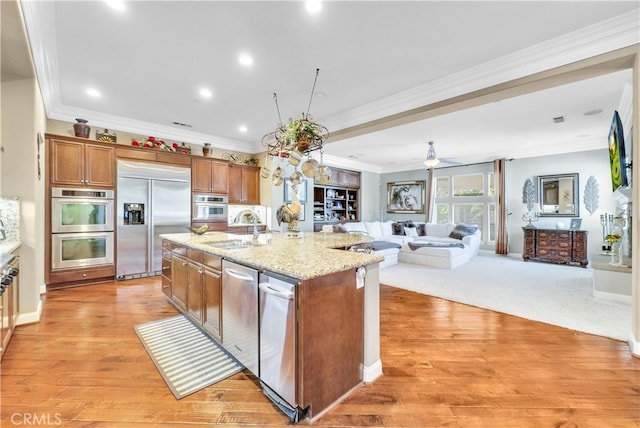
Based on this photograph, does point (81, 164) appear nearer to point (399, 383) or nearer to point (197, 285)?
point (197, 285)

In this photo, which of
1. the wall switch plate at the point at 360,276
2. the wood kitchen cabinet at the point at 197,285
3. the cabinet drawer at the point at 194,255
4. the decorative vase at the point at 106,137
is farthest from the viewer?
the decorative vase at the point at 106,137

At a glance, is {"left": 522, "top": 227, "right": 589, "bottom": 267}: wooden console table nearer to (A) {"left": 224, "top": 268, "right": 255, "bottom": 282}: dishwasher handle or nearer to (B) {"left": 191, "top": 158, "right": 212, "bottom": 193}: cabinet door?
(A) {"left": 224, "top": 268, "right": 255, "bottom": 282}: dishwasher handle

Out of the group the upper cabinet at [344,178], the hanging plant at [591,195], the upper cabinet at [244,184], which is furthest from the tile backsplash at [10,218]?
the hanging plant at [591,195]

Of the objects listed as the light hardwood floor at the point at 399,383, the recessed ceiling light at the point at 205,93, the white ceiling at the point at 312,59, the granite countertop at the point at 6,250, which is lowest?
the light hardwood floor at the point at 399,383

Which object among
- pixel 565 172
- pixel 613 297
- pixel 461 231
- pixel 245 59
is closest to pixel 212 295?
pixel 245 59

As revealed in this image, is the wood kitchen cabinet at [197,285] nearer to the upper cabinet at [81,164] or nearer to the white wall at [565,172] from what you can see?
the upper cabinet at [81,164]

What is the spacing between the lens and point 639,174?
2.27 meters

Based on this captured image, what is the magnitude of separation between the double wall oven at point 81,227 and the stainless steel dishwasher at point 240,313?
3490mm

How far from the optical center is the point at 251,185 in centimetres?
637

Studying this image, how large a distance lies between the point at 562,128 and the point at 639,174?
11.9 ft

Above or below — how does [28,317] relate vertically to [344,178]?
below

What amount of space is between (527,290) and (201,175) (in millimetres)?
6132

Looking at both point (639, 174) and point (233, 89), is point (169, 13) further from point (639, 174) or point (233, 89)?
point (639, 174)

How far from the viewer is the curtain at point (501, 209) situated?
→ 23.5 feet
